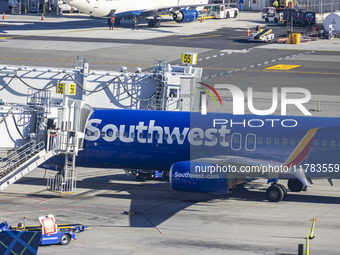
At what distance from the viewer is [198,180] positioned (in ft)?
121

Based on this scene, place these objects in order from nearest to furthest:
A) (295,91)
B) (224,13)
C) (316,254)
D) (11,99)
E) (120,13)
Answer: (316,254) → (11,99) → (295,91) → (120,13) → (224,13)

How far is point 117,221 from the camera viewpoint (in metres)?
34.7

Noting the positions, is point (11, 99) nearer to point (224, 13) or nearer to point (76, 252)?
point (76, 252)

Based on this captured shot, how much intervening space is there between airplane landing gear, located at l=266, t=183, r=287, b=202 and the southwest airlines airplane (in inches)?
0.7

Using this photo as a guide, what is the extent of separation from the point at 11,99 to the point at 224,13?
92.9 metres

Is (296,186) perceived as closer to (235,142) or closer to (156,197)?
(235,142)

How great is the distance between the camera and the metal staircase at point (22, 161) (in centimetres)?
3694

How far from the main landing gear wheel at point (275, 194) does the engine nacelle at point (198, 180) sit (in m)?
3.08

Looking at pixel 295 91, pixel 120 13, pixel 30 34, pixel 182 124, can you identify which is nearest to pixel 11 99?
pixel 182 124

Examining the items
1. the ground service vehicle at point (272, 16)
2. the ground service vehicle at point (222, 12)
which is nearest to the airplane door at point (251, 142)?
the ground service vehicle at point (272, 16)

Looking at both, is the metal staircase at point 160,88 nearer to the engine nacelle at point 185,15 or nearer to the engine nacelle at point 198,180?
the engine nacelle at point 198,180

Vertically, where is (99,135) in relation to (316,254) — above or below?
above

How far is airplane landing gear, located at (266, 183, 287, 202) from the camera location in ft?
127

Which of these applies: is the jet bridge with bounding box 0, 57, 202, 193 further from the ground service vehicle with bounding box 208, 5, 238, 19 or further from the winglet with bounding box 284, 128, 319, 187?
the ground service vehicle with bounding box 208, 5, 238, 19
